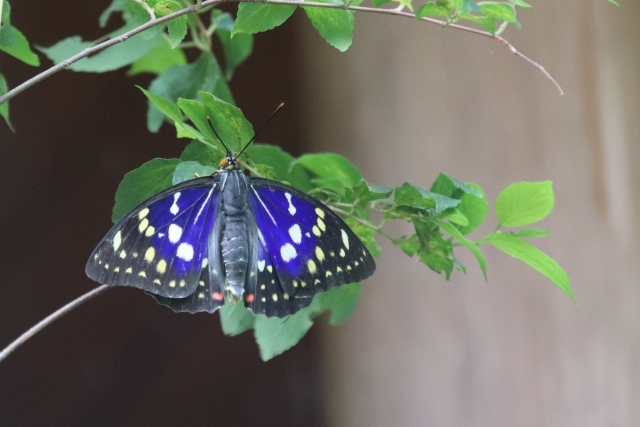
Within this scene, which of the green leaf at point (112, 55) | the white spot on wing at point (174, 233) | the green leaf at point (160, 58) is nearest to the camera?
the white spot on wing at point (174, 233)

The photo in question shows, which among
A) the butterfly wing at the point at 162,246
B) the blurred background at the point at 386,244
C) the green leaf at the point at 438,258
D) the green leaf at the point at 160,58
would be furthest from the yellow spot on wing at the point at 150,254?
the blurred background at the point at 386,244

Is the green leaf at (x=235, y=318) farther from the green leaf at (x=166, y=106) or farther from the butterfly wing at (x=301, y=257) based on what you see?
the green leaf at (x=166, y=106)

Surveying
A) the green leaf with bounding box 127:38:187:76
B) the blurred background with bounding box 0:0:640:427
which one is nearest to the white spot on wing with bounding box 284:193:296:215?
the green leaf with bounding box 127:38:187:76

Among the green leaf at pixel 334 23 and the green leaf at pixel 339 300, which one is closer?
the green leaf at pixel 334 23

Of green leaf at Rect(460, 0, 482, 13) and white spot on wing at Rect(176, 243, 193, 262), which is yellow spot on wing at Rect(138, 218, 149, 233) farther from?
green leaf at Rect(460, 0, 482, 13)

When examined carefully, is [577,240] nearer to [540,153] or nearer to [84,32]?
[540,153]

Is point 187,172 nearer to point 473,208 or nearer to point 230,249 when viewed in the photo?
point 230,249

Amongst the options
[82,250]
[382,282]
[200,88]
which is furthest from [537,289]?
[82,250]
